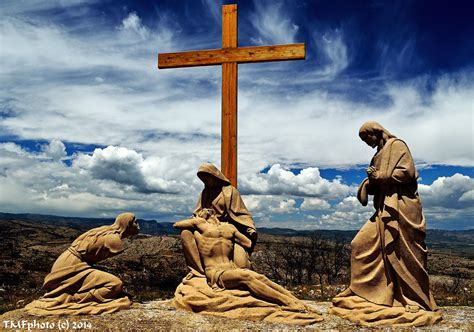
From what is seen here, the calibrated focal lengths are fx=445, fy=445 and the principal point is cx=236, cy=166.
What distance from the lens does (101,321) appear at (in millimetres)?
7254

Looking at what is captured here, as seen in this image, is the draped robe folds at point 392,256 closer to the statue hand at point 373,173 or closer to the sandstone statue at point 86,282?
the statue hand at point 373,173

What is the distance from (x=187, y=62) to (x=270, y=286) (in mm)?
5604

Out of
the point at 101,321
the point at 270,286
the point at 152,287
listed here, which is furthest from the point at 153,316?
the point at 152,287

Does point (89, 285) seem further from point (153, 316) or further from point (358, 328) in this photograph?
point (358, 328)

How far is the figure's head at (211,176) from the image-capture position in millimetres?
9039

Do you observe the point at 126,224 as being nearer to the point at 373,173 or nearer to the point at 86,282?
the point at 86,282

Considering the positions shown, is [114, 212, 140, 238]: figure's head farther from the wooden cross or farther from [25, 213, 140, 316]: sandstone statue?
the wooden cross

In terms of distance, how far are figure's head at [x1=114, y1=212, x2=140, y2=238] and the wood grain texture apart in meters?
2.33

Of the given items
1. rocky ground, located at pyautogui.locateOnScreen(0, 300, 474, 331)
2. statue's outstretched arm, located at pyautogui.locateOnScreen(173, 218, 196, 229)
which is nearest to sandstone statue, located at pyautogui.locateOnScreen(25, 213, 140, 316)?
rocky ground, located at pyautogui.locateOnScreen(0, 300, 474, 331)

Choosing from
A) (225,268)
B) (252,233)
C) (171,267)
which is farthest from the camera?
(171,267)

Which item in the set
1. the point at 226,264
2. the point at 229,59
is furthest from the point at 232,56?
the point at 226,264

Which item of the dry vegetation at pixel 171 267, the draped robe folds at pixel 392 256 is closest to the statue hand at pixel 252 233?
the draped robe folds at pixel 392 256

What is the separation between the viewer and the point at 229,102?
10.1m

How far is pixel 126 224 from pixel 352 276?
422 cm
